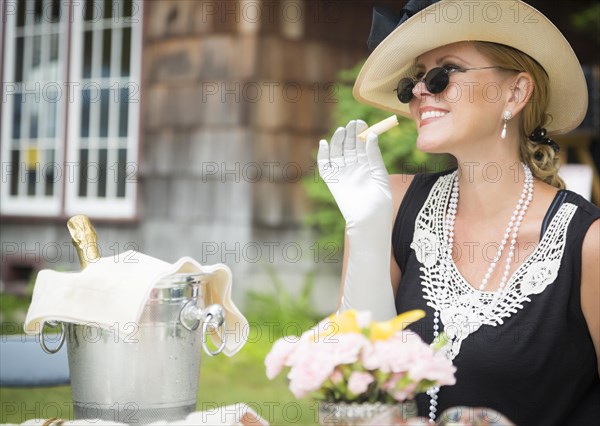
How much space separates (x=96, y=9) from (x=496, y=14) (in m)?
5.51

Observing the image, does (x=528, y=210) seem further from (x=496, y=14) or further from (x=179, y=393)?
(x=179, y=393)

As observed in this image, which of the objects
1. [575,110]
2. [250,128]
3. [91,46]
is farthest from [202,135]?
[575,110]

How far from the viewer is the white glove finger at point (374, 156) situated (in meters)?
1.86

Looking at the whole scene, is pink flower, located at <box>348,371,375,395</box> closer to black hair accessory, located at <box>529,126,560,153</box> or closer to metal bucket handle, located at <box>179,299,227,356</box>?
metal bucket handle, located at <box>179,299,227,356</box>

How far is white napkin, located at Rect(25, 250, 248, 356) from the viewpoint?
5.52 feet

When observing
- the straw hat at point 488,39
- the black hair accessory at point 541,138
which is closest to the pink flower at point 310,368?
the straw hat at point 488,39

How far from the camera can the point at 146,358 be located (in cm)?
173

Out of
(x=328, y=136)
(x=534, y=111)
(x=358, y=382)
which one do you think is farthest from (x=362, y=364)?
(x=328, y=136)

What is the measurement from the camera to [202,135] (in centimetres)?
639

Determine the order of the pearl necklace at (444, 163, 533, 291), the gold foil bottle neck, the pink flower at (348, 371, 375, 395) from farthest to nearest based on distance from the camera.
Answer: the pearl necklace at (444, 163, 533, 291) < the gold foil bottle neck < the pink flower at (348, 371, 375, 395)

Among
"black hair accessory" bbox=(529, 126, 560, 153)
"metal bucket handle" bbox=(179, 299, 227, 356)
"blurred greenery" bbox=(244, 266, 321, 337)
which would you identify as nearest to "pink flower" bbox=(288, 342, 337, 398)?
"metal bucket handle" bbox=(179, 299, 227, 356)

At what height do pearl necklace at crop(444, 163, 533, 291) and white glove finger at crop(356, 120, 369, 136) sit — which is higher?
white glove finger at crop(356, 120, 369, 136)

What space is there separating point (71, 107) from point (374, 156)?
18.5ft

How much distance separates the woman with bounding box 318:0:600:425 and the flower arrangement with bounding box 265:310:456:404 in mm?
549
